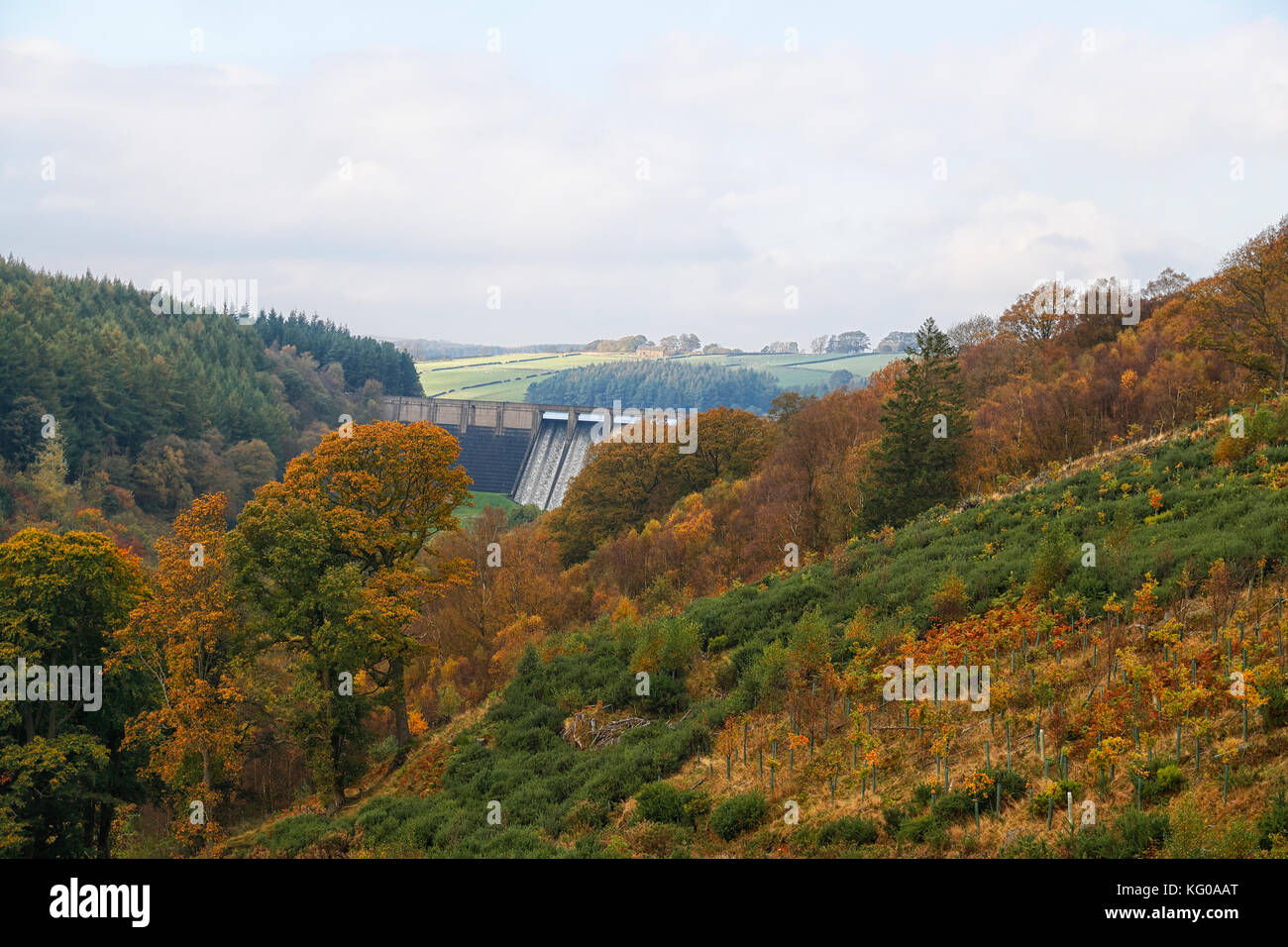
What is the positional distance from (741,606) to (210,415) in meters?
110

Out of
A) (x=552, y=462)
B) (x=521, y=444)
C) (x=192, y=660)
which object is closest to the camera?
(x=192, y=660)

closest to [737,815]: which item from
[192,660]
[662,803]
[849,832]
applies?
[662,803]

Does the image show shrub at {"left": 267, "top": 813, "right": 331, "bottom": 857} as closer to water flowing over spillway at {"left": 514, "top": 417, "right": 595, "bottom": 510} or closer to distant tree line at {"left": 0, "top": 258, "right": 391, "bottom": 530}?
distant tree line at {"left": 0, "top": 258, "right": 391, "bottom": 530}

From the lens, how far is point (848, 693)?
732 inches

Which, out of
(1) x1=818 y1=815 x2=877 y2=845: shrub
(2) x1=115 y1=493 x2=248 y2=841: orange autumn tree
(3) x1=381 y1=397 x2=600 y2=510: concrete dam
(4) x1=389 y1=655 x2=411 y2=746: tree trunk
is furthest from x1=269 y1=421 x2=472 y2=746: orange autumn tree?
(3) x1=381 y1=397 x2=600 y2=510: concrete dam

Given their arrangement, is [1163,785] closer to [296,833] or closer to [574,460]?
[296,833]

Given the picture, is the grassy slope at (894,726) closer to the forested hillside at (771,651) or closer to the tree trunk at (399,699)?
the forested hillside at (771,651)

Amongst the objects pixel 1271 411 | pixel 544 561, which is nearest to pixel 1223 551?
pixel 1271 411

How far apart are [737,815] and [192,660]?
19796mm

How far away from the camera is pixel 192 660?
28.0 m

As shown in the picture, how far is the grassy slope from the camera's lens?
1245 cm

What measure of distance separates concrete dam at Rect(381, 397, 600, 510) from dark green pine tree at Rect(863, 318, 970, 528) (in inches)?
3494

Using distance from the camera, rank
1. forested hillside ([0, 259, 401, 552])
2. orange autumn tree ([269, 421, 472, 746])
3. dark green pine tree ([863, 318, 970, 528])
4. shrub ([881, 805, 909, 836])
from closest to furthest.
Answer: shrub ([881, 805, 909, 836]) → orange autumn tree ([269, 421, 472, 746]) → dark green pine tree ([863, 318, 970, 528]) → forested hillside ([0, 259, 401, 552])
